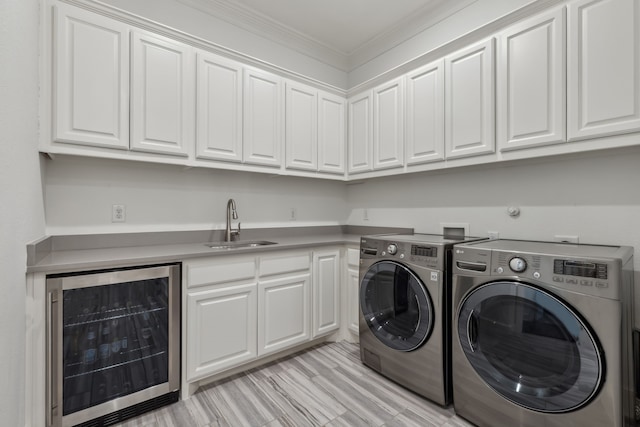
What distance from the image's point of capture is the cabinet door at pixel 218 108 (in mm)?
2105

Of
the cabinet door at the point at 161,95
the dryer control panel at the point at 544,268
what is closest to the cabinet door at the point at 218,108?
the cabinet door at the point at 161,95

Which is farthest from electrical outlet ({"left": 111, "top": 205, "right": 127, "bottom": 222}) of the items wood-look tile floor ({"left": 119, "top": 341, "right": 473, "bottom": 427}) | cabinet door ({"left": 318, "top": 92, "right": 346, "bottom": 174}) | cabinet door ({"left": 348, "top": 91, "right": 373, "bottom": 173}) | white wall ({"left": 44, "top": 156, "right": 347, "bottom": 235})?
cabinet door ({"left": 348, "top": 91, "right": 373, "bottom": 173})

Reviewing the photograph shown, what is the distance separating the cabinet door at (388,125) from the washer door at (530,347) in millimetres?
1351

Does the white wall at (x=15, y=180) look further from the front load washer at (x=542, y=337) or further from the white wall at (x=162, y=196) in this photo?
the front load washer at (x=542, y=337)

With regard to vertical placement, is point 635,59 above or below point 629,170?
above

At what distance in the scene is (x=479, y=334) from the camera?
1559 millimetres

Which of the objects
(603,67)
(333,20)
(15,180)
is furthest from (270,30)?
(603,67)

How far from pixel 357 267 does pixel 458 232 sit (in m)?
0.88

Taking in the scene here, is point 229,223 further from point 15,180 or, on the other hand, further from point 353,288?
point 15,180

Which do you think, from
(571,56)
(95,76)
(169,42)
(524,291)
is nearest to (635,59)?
(571,56)

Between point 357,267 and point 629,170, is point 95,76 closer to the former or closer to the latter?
point 357,267

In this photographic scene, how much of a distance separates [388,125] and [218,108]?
4.68 feet

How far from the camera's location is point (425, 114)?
2303mm

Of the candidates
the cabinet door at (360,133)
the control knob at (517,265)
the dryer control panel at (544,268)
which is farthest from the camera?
the cabinet door at (360,133)
